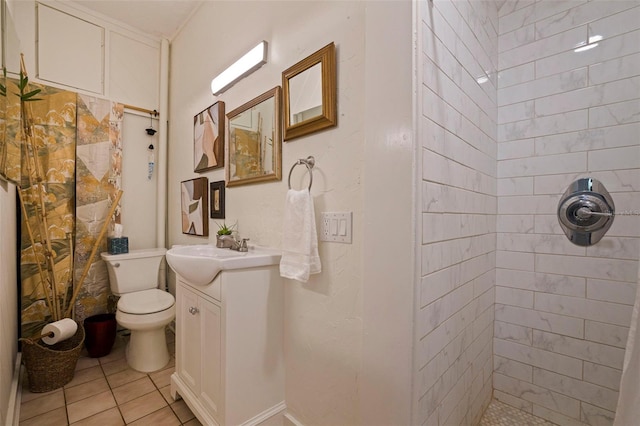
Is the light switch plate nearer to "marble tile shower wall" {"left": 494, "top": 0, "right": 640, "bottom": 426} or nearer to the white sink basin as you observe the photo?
the white sink basin

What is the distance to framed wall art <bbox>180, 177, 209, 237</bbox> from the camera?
2023mm

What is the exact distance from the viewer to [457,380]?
3.79 ft

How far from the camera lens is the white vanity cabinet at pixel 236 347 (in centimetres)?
117

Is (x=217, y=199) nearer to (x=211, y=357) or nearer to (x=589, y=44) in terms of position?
(x=211, y=357)

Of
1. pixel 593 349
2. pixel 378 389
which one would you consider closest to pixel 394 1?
pixel 378 389

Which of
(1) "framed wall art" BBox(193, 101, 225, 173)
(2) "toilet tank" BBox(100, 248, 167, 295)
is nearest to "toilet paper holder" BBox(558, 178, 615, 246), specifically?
(1) "framed wall art" BBox(193, 101, 225, 173)

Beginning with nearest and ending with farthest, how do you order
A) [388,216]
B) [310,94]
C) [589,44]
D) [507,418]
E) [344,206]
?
[388,216]
[344,206]
[310,94]
[589,44]
[507,418]

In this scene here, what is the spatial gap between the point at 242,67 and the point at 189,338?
4.99 ft

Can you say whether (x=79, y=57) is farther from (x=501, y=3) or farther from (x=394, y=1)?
(x=501, y=3)

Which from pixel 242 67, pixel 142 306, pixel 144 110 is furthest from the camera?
pixel 144 110

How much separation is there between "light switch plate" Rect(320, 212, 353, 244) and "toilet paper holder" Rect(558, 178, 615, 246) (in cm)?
115

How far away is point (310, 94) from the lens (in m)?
1.22

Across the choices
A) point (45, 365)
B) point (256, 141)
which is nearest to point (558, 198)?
point (256, 141)

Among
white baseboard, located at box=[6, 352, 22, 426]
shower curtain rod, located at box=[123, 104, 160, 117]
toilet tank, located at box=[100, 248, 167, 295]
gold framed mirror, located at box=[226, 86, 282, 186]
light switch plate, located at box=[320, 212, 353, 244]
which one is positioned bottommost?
white baseboard, located at box=[6, 352, 22, 426]
